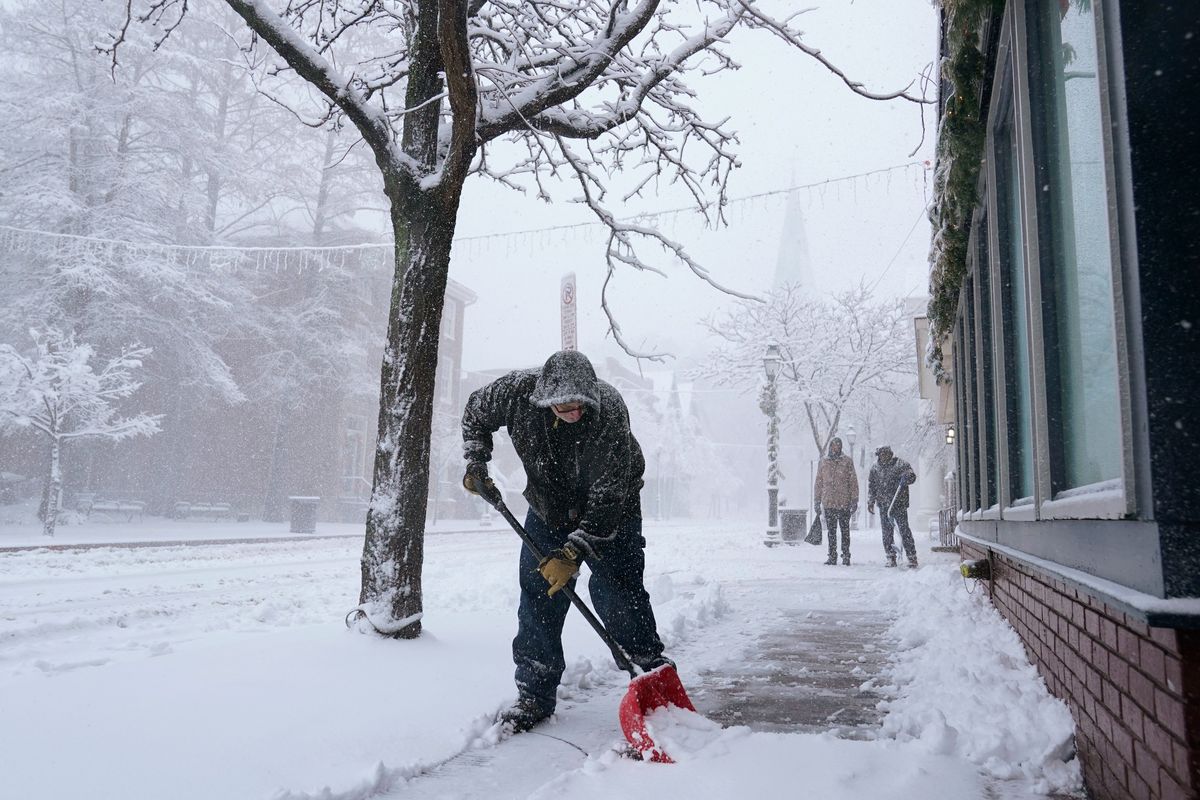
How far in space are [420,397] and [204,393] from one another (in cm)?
2073

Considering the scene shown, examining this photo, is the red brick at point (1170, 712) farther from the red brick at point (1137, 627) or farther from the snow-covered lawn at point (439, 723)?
the snow-covered lawn at point (439, 723)

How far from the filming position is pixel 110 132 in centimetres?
2039

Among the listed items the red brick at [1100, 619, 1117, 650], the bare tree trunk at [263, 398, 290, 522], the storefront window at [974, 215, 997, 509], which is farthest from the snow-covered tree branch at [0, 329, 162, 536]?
the red brick at [1100, 619, 1117, 650]

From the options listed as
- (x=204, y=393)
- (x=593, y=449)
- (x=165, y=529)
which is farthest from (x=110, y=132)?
(x=593, y=449)

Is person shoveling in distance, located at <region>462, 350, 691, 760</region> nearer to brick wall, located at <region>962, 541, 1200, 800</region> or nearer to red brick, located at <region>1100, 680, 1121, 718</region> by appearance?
brick wall, located at <region>962, 541, 1200, 800</region>

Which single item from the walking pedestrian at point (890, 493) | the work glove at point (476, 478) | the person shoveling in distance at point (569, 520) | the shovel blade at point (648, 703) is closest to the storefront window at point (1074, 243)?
the person shoveling in distance at point (569, 520)

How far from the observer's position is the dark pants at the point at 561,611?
12.2 ft

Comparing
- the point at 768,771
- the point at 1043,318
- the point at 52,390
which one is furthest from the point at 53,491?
the point at 1043,318

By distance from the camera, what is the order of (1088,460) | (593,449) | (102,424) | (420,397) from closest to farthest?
1. (1088,460)
2. (593,449)
3. (420,397)
4. (102,424)

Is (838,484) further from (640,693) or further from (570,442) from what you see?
(640,693)

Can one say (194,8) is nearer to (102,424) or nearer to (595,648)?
(102,424)

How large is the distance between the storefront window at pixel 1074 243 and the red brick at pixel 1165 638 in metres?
0.47

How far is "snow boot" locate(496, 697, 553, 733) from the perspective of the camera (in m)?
3.58

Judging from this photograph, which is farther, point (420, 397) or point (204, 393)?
point (204, 393)
